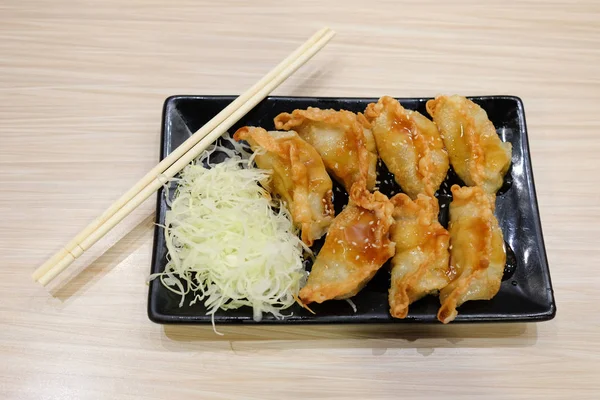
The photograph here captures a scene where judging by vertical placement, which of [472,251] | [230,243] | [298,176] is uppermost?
[298,176]

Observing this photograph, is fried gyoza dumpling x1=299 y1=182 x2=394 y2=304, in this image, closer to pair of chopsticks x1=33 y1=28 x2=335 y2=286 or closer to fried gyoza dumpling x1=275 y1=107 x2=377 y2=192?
fried gyoza dumpling x1=275 y1=107 x2=377 y2=192

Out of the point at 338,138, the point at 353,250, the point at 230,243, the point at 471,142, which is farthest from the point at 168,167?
the point at 471,142

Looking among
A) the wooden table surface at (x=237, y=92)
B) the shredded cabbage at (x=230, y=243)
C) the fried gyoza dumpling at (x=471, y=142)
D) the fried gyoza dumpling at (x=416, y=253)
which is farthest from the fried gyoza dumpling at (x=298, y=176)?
the fried gyoza dumpling at (x=471, y=142)

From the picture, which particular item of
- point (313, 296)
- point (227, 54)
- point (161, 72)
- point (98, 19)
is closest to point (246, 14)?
point (227, 54)

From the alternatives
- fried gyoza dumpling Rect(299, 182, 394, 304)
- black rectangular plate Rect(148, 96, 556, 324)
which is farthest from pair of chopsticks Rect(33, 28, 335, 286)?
fried gyoza dumpling Rect(299, 182, 394, 304)

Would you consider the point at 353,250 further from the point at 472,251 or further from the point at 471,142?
the point at 471,142

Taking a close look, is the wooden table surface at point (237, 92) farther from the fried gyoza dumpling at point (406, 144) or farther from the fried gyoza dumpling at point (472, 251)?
the fried gyoza dumpling at point (406, 144)
